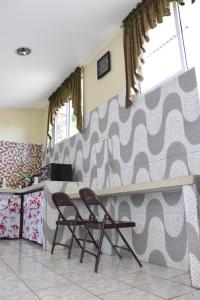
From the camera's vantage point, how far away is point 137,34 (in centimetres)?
312

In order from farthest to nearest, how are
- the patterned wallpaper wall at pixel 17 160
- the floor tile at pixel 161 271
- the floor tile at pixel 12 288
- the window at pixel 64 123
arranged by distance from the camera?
the patterned wallpaper wall at pixel 17 160
the window at pixel 64 123
the floor tile at pixel 161 271
the floor tile at pixel 12 288

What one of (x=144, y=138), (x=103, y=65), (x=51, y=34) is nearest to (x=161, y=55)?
(x=144, y=138)

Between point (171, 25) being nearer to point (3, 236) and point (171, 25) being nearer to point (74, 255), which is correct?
point (74, 255)

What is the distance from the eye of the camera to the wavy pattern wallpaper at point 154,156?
235 centimetres

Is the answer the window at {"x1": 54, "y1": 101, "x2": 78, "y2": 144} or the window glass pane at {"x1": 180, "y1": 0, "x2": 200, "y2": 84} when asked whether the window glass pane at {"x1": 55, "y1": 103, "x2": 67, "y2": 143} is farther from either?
the window glass pane at {"x1": 180, "y1": 0, "x2": 200, "y2": 84}

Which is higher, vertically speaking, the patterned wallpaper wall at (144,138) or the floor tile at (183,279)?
the patterned wallpaper wall at (144,138)

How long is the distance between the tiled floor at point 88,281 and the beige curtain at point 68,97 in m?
2.18

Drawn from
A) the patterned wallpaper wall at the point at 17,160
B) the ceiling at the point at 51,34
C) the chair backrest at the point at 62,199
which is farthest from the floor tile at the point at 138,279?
the patterned wallpaper wall at the point at 17,160

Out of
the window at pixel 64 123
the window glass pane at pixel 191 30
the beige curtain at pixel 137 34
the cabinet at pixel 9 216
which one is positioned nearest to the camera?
the window glass pane at pixel 191 30

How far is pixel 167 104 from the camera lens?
2627mm

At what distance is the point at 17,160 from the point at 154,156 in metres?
3.64

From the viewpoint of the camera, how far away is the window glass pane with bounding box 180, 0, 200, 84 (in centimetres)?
251

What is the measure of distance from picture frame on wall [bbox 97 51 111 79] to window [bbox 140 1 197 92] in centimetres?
71

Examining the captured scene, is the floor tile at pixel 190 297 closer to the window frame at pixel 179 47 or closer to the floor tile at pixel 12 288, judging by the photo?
the floor tile at pixel 12 288
